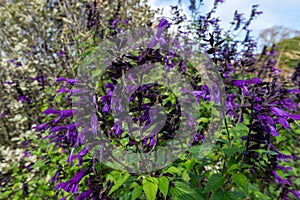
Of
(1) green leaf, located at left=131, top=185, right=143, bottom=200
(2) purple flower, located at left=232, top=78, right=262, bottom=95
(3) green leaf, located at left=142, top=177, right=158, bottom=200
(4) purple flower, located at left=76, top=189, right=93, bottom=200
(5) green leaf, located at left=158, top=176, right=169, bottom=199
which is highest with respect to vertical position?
(2) purple flower, located at left=232, top=78, right=262, bottom=95

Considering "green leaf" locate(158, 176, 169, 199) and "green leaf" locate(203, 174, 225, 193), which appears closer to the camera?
"green leaf" locate(158, 176, 169, 199)

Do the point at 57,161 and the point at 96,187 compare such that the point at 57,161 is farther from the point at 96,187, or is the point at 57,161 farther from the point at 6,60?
the point at 6,60

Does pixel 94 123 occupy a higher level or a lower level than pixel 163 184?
higher

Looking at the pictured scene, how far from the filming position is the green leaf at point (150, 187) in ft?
4.55

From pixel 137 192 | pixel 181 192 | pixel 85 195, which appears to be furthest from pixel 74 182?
pixel 181 192

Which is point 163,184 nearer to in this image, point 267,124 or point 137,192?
point 137,192

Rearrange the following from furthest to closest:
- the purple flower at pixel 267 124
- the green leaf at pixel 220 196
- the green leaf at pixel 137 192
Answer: the green leaf at pixel 220 196 < the green leaf at pixel 137 192 < the purple flower at pixel 267 124

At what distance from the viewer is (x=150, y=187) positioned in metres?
1.45

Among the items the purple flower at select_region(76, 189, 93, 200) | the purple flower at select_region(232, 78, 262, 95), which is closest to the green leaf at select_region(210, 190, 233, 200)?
the purple flower at select_region(232, 78, 262, 95)

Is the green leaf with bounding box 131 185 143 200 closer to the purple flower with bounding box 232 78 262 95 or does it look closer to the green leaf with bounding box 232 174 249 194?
the green leaf with bounding box 232 174 249 194

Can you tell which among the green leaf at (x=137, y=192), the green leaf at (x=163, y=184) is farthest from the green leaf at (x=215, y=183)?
the green leaf at (x=137, y=192)

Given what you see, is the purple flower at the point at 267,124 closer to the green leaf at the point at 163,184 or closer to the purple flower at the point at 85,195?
the green leaf at the point at 163,184

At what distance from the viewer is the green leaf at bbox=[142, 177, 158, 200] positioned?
4.55 feet

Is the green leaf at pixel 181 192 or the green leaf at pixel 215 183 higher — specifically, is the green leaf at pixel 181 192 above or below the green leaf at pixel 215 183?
below
